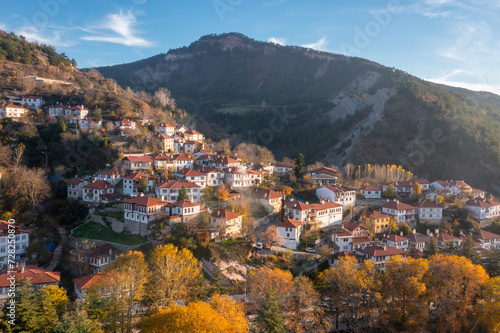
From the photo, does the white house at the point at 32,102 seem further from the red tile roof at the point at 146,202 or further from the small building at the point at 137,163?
the red tile roof at the point at 146,202

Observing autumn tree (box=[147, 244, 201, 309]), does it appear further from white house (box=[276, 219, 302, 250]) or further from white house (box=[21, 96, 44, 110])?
white house (box=[21, 96, 44, 110])

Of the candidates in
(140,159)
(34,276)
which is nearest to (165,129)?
(140,159)

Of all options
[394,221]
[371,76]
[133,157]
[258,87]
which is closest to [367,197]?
[394,221]

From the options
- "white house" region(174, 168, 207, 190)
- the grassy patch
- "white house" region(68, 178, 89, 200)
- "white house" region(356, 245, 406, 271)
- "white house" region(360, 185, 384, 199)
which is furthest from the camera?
"white house" region(360, 185, 384, 199)

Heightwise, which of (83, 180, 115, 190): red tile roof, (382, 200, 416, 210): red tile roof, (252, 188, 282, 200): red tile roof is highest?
(83, 180, 115, 190): red tile roof

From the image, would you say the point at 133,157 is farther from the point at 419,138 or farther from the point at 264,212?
the point at 419,138

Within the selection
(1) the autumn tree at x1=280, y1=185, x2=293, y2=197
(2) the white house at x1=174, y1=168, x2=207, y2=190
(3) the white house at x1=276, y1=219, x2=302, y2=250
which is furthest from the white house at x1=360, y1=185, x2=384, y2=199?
(2) the white house at x1=174, y1=168, x2=207, y2=190

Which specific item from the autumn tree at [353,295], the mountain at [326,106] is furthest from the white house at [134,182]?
the mountain at [326,106]
